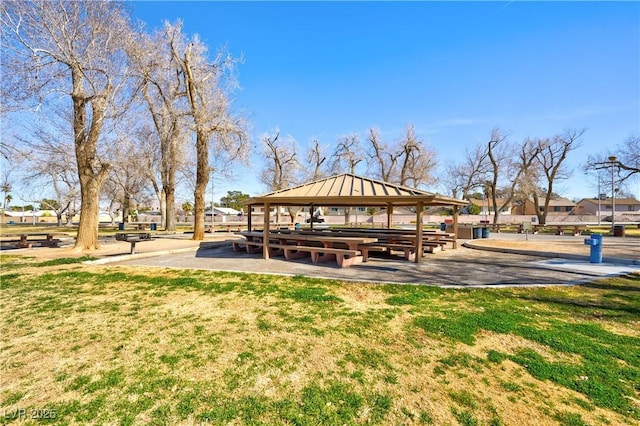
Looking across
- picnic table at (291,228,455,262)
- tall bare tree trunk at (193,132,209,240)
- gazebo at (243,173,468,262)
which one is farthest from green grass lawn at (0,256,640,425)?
tall bare tree trunk at (193,132,209,240)

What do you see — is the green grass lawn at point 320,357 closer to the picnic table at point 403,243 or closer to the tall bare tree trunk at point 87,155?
the picnic table at point 403,243

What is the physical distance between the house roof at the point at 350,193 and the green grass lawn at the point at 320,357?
12.0ft

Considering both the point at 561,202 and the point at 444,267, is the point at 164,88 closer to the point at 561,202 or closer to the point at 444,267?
the point at 444,267

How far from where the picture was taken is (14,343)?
12.2 feet

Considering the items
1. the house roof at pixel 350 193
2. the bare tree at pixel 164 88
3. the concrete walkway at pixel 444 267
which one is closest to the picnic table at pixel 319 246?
the concrete walkway at pixel 444 267

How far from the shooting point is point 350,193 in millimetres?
9430

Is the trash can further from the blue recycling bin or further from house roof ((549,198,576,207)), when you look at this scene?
house roof ((549,198,576,207))

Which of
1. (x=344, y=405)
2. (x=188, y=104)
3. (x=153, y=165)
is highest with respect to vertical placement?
(x=188, y=104)

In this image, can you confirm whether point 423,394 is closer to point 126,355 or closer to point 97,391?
point 97,391

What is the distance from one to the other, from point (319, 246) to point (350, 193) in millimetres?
2216

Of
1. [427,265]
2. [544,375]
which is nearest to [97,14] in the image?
[427,265]

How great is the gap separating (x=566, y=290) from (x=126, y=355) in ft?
24.4

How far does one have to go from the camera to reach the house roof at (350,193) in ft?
29.5

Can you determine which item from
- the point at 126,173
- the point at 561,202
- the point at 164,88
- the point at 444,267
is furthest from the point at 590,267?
the point at 561,202
